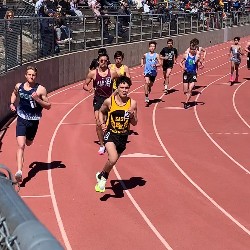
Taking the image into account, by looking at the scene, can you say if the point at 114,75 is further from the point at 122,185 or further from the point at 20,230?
the point at 20,230

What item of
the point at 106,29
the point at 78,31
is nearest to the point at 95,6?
the point at 106,29

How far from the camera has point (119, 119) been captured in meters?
9.64

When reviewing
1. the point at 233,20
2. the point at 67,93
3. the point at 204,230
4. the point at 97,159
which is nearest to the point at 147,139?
the point at 97,159

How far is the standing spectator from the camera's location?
1700 cm

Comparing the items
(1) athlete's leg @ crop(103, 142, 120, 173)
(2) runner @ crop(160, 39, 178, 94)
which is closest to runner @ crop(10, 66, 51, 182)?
(1) athlete's leg @ crop(103, 142, 120, 173)

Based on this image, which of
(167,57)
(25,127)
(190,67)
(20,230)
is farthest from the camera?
(167,57)

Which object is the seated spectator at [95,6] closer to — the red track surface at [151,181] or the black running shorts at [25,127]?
the red track surface at [151,181]

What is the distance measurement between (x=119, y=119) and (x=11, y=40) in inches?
344

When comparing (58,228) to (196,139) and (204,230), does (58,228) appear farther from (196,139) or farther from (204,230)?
(196,139)

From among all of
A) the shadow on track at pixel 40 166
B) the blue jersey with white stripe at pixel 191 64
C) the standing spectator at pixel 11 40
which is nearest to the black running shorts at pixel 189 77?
the blue jersey with white stripe at pixel 191 64

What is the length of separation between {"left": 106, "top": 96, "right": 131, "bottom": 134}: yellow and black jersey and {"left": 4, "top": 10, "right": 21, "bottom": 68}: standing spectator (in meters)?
7.92

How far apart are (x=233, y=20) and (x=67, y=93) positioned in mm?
26204

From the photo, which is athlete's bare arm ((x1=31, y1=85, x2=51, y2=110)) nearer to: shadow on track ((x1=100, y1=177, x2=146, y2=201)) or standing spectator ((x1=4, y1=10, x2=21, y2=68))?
shadow on track ((x1=100, y1=177, x2=146, y2=201))

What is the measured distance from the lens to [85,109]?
19078mm
